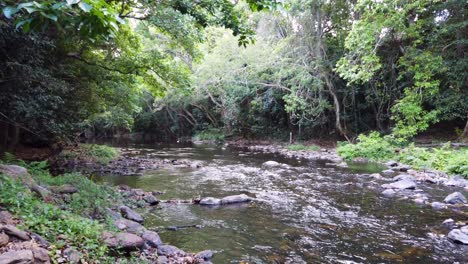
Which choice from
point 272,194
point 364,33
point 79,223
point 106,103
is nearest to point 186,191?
point 272,194

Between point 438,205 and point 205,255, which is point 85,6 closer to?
point 205,255

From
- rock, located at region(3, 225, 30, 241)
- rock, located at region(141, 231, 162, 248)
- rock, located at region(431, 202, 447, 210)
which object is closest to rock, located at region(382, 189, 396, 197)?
rock, located at region(431, 202, 447, 210)

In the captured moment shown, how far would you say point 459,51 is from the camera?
15930 mm

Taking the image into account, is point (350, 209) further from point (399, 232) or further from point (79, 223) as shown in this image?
point (79, 223)

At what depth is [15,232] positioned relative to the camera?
3.15 meters

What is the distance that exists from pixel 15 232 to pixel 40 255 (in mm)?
433

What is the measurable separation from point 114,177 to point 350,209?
7.30m

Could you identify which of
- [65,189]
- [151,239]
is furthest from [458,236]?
[65,189]

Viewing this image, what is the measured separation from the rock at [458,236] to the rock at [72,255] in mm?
5552

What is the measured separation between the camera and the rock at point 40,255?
2915 mm

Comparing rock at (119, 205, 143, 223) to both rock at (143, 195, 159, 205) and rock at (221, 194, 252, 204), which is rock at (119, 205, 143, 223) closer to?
rock at (143, 195, 159, 205)

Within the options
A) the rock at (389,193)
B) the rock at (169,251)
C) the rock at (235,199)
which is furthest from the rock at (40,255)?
the rock at (389,193)

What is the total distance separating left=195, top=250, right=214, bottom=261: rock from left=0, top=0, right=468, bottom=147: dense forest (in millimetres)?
2872

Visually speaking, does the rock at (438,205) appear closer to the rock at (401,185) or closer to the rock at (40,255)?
the rock at (401,185)
